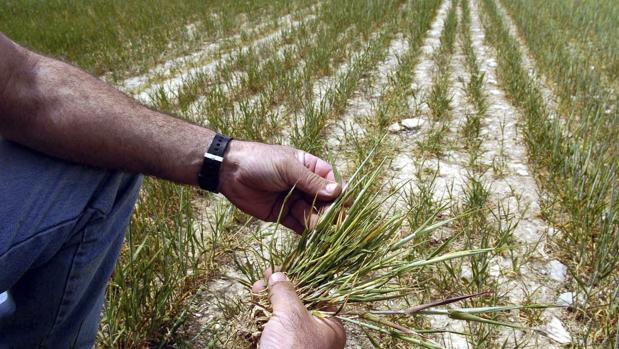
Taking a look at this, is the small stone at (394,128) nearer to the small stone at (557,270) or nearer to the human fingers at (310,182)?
the small stone at (557,270)

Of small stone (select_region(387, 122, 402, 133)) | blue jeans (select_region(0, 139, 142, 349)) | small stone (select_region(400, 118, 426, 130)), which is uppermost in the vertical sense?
small stone (select_region(400, 118, 426, 130))

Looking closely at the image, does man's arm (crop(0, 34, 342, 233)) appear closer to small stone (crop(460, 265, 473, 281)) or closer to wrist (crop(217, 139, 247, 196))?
wrist (crop(217, 139, 247, 196))

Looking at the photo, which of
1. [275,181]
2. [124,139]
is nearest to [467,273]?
[275,181]

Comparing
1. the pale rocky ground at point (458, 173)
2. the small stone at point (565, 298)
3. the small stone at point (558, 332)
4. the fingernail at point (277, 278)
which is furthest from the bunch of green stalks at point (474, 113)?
the fingernail at point (277, 278)

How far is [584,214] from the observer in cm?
189

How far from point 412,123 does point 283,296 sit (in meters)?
2.18

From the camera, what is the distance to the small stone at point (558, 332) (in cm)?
150

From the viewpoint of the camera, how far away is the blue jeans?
106 centimetres

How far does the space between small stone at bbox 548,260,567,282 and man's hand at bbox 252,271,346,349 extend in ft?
3.29

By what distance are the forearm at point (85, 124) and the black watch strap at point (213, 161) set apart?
2cm

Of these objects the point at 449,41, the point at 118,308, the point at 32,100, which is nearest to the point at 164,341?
the point at 118,308

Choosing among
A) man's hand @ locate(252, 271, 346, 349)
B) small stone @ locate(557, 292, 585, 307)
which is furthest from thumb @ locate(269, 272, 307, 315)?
small stone @ locate(557, 292, 585, 307)

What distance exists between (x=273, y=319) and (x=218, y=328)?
1.75ft

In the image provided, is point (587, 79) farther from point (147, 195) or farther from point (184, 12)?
point (184, 12)
